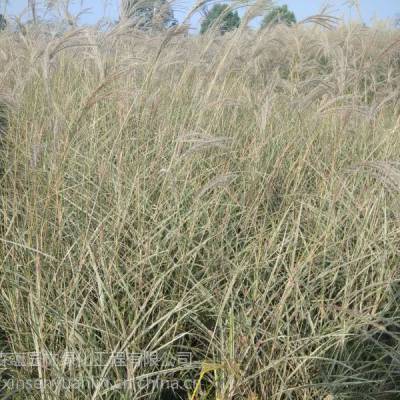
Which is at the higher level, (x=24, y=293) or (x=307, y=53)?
(x=307, y=53)

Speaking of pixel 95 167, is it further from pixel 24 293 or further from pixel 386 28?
pixel 386 28

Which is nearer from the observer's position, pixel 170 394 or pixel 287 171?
pixel 170 394

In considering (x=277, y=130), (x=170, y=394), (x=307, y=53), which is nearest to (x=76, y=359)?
(x=170, y=394)

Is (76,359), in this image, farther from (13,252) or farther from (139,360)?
(13,252)

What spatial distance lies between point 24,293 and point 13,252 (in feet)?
0.49

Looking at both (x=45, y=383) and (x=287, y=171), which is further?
(x=287, y=171)

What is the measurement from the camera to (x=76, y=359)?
1.39m

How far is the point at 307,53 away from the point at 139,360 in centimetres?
365

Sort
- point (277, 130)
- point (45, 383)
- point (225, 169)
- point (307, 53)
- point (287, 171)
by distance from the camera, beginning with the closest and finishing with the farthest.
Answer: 1. point (45, 383)
2. point (225, 169)
3. point (287, 171)
4. point (277, 130)
5. point (307, 53)

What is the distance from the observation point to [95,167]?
2.15m

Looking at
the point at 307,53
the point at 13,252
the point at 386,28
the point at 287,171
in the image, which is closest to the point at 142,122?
the point at 287,171

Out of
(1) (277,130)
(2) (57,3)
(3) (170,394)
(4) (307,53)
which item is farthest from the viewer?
(4) (307,53)

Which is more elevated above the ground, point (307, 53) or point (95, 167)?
point (307, 53)

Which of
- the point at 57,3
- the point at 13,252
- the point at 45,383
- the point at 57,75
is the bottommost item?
the point at 45,383
